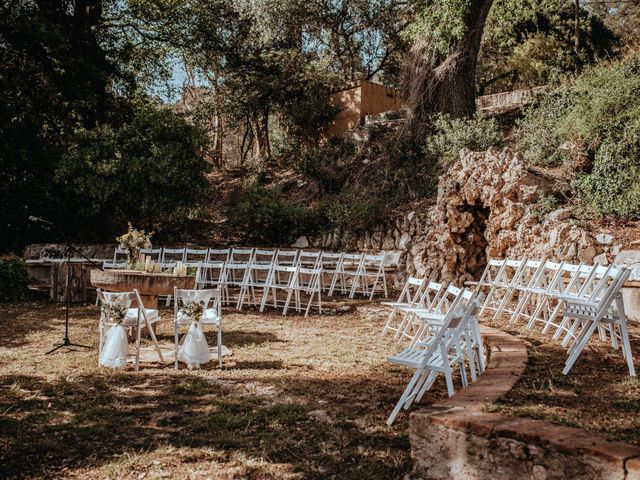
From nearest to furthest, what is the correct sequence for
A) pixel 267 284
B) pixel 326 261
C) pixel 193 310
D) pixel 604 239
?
pixel 193 310 < pixel 604 239 < pixel 267 284 < pixel 326 261

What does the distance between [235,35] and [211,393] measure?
16.5 meters

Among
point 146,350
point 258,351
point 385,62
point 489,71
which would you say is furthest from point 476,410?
point 489,71

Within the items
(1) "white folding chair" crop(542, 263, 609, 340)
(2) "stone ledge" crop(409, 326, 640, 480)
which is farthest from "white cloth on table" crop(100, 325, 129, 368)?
(1) "white folding chair" crop(542, 263, 609, 340)

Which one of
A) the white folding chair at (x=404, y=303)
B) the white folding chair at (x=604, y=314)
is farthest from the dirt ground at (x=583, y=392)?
the white folding chair at (x=404, y=303)

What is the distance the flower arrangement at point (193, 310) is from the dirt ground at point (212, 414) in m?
0.54

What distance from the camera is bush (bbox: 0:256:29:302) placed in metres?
10.3

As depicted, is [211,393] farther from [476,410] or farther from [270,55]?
[270,55]

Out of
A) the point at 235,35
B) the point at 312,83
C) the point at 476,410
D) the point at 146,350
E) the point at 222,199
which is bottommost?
the point at 146,350

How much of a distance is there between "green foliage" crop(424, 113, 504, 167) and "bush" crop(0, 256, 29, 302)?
30.4 feet

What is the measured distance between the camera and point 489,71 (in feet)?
73.0

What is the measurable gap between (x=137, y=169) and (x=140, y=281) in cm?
621

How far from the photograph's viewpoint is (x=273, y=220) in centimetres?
1344

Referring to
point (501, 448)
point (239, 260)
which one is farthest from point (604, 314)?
point (239, 260)

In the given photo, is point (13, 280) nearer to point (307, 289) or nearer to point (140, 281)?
point (140, 281)
